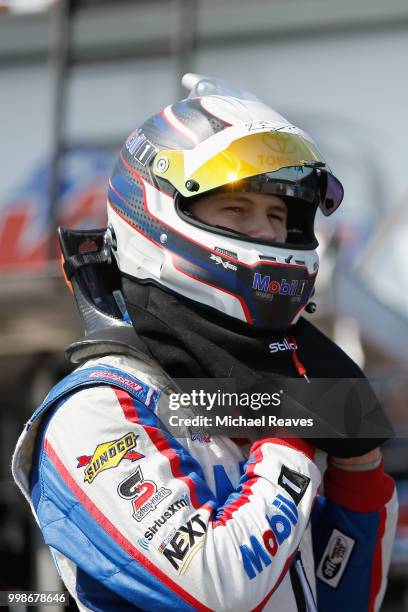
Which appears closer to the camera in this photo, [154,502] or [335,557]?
[154,502]

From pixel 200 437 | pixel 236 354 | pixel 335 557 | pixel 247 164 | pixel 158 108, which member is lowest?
pixel 158 108

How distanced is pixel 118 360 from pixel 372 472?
0.63m

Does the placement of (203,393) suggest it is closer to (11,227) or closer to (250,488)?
(250,488)

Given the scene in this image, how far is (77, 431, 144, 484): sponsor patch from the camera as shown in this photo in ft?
6.74

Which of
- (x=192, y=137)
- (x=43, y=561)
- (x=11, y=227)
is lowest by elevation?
(x=43, y=561)

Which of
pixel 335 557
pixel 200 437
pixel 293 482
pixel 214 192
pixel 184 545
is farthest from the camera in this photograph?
pixel 335 557

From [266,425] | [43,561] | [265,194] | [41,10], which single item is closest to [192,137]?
[265,194]

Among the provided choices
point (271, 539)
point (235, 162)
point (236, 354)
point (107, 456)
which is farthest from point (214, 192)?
point (271, 539)

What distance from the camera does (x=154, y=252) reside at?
2385 mm

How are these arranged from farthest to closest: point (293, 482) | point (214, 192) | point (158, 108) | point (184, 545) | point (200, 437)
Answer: point (158, 108)
point (214, 192)
point (200, 437)
point (293, 482)
point (184, 545)

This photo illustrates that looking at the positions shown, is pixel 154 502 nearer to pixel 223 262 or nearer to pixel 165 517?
pixel 165 517

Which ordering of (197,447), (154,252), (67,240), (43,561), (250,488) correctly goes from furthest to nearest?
1. (43,561)
2. (67,240)
3. (154,252)
4. (197,447)
5. (250,488)

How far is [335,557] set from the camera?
249 centimetres

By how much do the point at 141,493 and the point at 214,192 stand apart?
2.36ft
